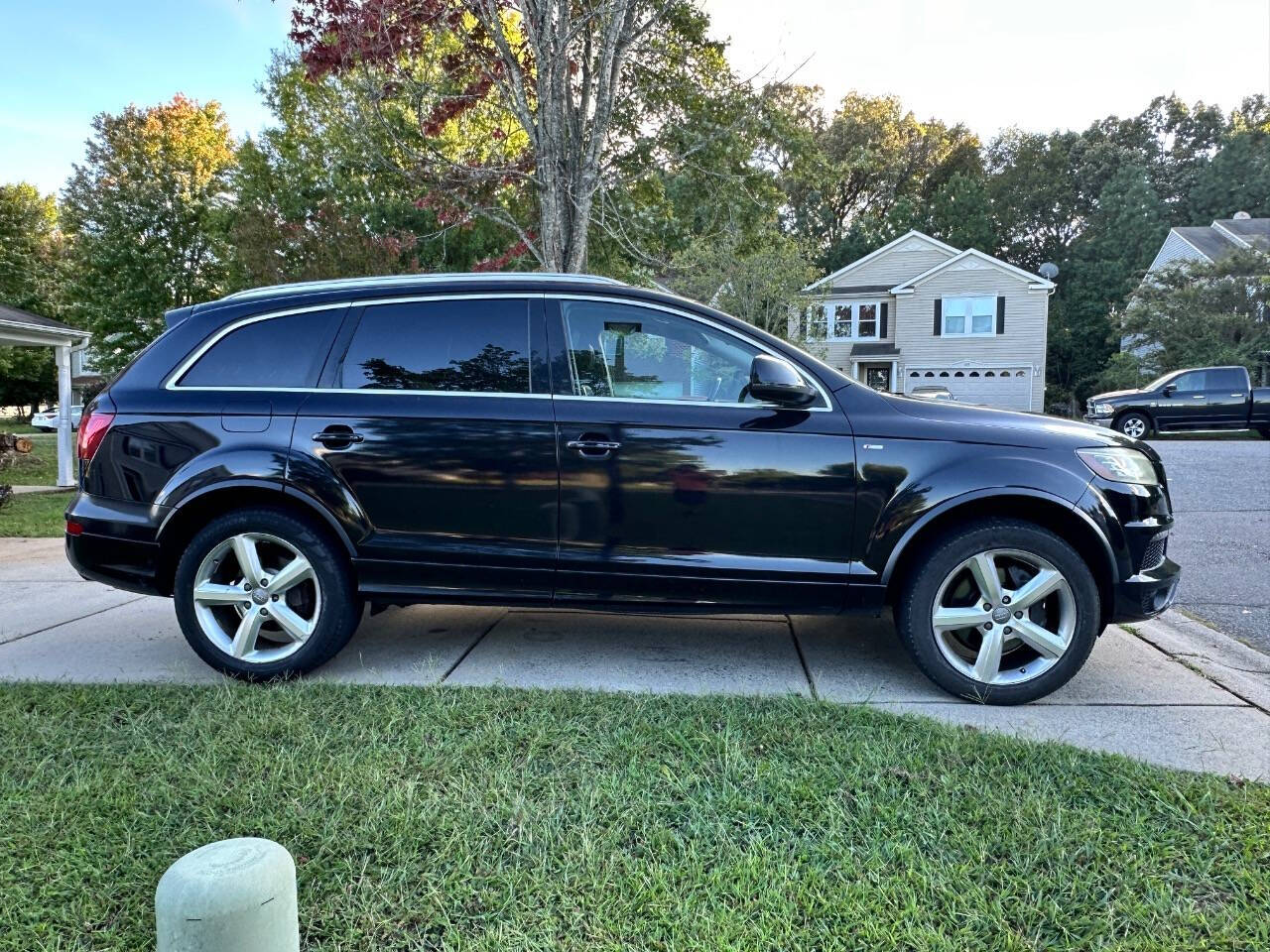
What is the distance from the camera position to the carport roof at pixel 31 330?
11906 mm

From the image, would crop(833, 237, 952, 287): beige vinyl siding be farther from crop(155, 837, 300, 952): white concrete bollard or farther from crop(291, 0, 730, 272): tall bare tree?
crop(155, 837, 300, 952): white concrete bollard

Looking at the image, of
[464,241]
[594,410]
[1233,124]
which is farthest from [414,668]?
[1233,124]

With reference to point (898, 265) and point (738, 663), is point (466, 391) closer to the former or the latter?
point (738, 663)

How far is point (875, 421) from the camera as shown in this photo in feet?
11.7

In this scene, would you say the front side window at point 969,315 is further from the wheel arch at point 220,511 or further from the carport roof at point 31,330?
the wheel arch at point 220,511

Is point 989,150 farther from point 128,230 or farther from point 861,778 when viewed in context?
point 861,778

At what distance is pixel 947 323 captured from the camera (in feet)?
92.5

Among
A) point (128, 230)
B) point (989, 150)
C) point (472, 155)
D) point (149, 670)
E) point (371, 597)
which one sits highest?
point (989, 150)

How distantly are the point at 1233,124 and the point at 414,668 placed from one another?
2099 inches

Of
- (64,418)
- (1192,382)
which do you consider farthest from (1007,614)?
(1192,382)

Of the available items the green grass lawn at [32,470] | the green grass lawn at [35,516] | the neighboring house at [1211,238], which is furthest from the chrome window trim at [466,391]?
the neighboring house at [1211,238]

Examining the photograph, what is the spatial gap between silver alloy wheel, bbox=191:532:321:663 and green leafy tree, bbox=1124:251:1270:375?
84.2 ft

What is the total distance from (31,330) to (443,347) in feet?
39.7

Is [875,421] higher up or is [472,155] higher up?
[472,155]
